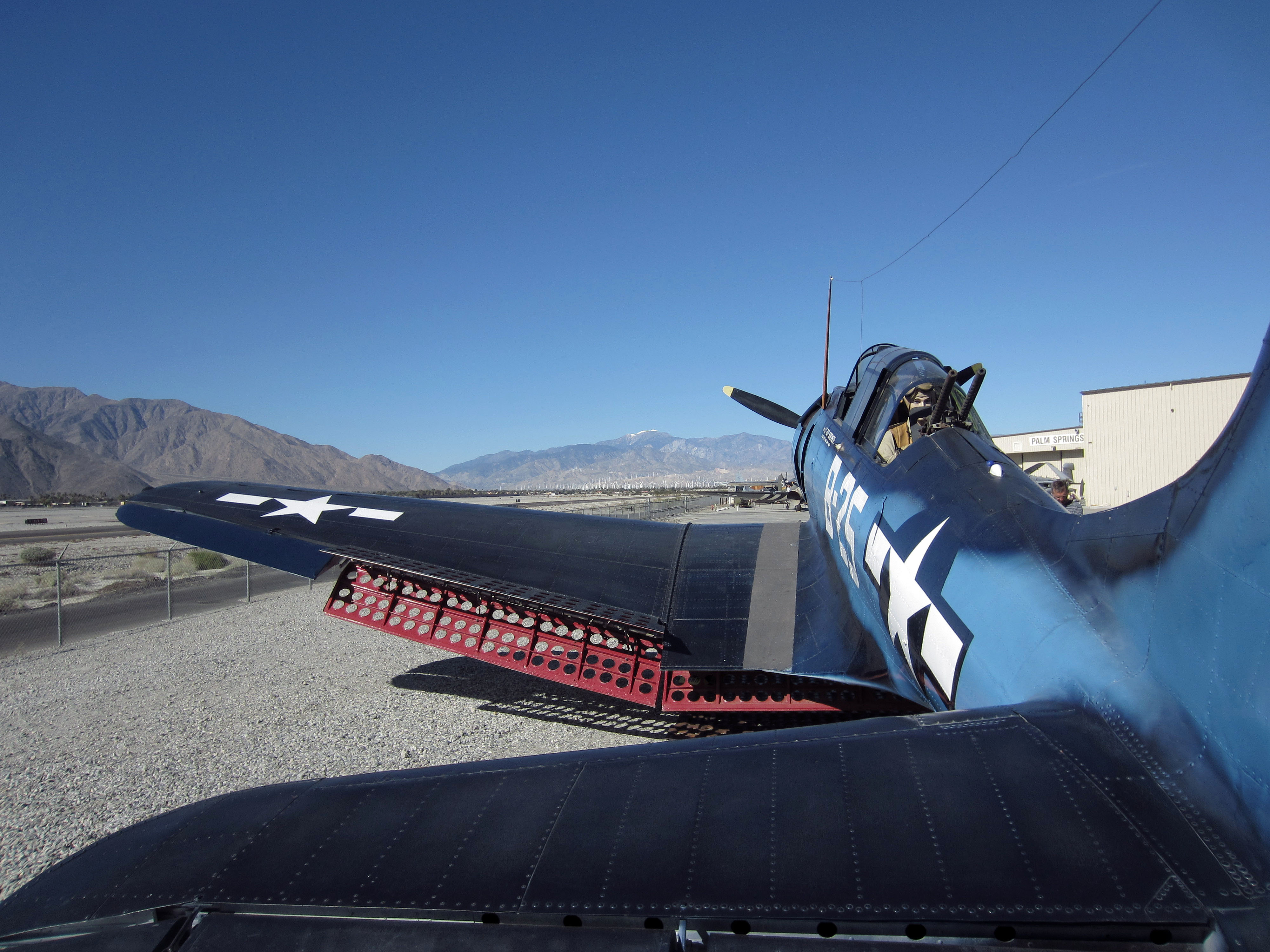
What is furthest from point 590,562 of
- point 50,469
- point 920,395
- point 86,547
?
point 50,469

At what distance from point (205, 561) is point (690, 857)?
22405 millimetres

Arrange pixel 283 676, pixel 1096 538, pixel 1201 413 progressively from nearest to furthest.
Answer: pixel 1096 538
pixel 283 676
pixel 1201 413

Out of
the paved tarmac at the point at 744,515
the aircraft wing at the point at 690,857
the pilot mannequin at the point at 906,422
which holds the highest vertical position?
the pilot mannequin at the point at 906,422

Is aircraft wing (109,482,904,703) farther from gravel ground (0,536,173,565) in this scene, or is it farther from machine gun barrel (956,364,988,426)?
gravel ground (0,536,173,565)

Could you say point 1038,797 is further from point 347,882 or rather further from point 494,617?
point 494,617

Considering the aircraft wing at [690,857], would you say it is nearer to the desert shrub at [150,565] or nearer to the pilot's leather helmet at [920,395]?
the pilot's leather helmet at [920,395]

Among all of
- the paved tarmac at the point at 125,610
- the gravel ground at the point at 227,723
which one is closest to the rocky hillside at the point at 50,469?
the paved tarmac at the point at 125,610

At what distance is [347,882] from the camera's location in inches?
62.1

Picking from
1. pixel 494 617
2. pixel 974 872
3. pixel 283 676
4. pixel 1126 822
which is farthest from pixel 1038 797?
pixel 283 676

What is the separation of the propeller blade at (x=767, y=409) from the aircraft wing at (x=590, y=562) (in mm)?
3832

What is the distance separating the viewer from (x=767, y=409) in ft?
39.8

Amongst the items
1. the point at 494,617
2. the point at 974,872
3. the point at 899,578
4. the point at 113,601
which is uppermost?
the point at 899,578

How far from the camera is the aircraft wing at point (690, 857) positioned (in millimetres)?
1407

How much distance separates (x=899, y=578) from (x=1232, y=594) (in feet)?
7.30
